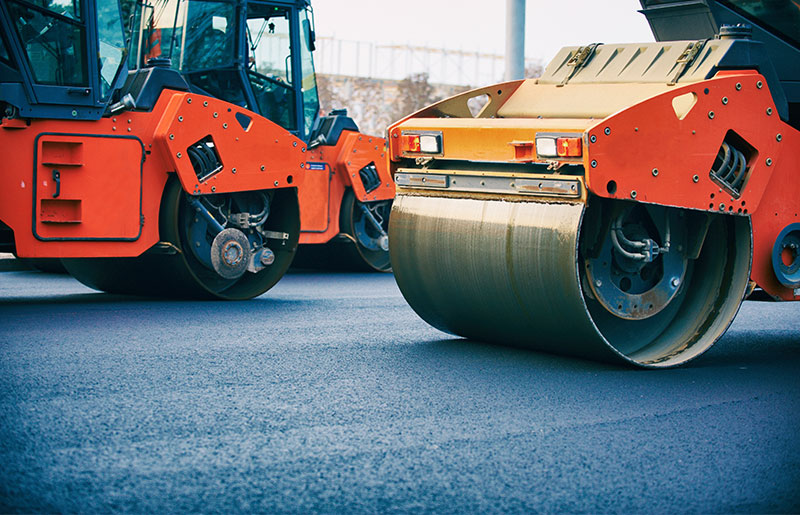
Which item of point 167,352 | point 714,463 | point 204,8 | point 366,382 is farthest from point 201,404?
point 204,8

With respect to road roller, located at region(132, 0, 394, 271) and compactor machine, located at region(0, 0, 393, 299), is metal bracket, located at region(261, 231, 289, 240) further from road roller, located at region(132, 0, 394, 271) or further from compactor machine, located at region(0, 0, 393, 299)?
road roller, located at region(132, 0, 394, 271)

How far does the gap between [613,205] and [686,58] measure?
3.10 ft

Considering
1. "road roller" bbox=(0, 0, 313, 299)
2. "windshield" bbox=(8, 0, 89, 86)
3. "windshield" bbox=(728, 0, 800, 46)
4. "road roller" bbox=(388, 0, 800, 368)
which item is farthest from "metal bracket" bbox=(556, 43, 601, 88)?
"windshield" bbox=(8, 0, 89, 86)

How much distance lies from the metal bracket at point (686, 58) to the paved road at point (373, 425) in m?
1.49

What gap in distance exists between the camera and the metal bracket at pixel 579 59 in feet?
20.9

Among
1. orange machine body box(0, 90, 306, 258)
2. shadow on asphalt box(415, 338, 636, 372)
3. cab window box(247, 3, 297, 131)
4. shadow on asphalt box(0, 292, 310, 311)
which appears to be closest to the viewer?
shadow on asphalt box(415, 338, 636, 372)

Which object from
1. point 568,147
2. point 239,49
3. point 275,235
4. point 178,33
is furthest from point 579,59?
point 178,33

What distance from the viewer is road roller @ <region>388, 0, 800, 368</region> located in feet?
17.5

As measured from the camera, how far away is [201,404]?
15.3 feet

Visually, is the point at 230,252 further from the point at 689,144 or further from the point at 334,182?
the point at 689,144

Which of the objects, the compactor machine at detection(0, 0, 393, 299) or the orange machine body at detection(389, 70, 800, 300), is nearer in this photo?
the orange machine body at detection(389, 70, 800, 300)

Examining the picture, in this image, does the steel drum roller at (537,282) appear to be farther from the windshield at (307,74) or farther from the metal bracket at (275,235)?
the windshield at (307,74)

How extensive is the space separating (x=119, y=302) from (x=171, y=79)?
5.67 feet

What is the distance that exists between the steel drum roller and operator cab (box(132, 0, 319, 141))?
5188mm
